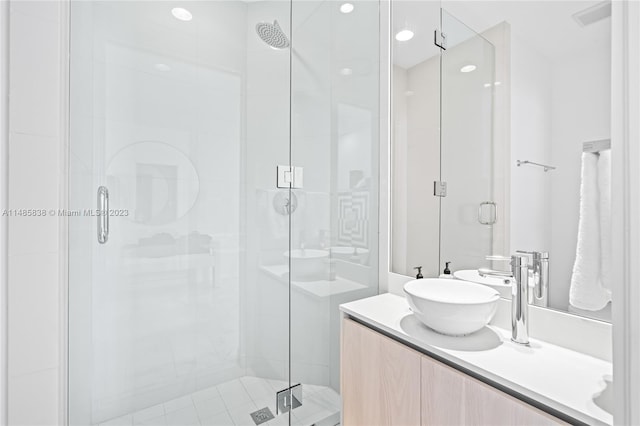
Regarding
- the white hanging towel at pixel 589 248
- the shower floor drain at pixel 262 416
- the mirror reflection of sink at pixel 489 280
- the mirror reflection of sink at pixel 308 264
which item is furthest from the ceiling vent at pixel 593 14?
the shower floor drain at pixel 262 416

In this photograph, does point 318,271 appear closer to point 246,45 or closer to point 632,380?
point 632,380

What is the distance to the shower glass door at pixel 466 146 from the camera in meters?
1.20

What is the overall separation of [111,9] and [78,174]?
0.76 m

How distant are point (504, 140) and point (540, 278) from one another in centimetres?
53

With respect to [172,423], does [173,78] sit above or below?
above

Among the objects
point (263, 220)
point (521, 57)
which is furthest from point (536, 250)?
point (263, 220)

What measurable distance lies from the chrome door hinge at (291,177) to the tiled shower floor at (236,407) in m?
1.02

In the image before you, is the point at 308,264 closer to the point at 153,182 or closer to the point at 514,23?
the point at 153,182

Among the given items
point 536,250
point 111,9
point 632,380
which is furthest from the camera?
point 111,9

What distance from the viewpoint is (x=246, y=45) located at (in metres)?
1.66

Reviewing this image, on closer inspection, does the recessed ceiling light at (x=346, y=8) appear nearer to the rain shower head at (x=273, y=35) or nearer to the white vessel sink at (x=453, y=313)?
the rain shower head at (x=273, y=35)

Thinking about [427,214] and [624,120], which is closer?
[624,120]

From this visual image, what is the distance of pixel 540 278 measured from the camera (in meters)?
1.01

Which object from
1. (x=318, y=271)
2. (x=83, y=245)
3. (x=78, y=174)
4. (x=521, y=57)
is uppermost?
(x=521, y=57)
